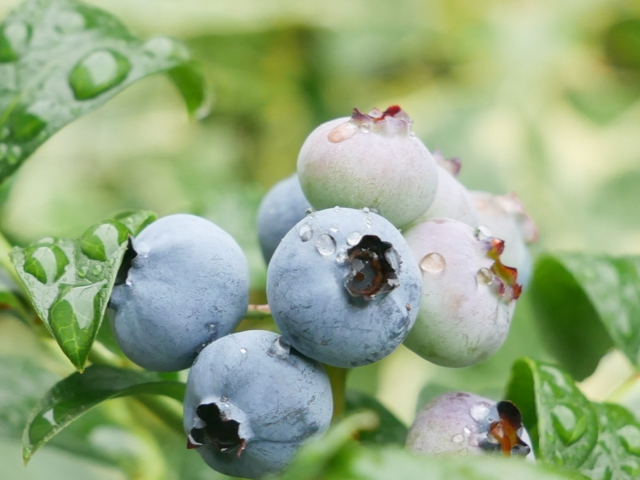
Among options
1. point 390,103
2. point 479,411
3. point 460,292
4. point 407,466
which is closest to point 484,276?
point 460,292

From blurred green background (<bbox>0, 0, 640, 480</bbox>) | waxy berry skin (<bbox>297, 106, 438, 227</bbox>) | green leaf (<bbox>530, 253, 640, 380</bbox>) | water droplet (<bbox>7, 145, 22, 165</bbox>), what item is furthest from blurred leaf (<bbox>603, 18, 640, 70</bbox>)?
water droplet (<bbox>7, 145, 22, 165</bbox>)

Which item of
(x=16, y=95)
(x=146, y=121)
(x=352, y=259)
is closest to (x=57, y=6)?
(x=16, y=95)

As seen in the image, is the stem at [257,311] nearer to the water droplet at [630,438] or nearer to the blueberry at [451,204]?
the blueberry at [451,204]

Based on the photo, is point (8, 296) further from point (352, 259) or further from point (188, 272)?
point (352, 259)

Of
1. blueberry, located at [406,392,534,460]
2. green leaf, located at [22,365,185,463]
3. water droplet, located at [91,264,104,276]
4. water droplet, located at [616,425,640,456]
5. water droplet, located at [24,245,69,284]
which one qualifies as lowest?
water droplet, located at [616,425,640,456]

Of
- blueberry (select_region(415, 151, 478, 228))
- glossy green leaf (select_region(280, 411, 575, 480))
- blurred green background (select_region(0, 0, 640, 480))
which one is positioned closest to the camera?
glossy green leaf (select_region(280, 411, 575, 480))

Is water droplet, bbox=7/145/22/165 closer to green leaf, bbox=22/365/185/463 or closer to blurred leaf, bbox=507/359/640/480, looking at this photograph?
green leaf, bbox=22/365/185/463
